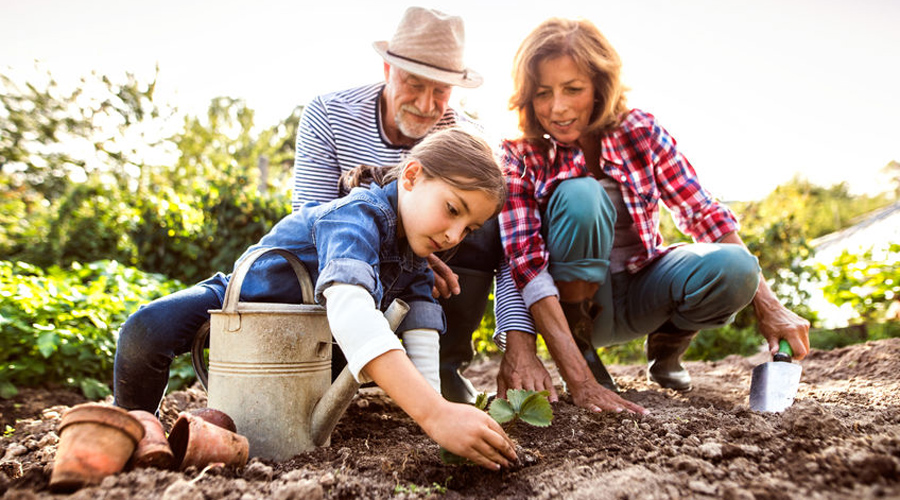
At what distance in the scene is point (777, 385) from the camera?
6.85 feet

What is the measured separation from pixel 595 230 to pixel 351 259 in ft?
3.65

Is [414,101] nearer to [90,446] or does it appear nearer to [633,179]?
[633,179]

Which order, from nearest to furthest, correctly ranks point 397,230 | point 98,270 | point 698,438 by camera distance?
point 698,438
point 397,230
point 98,270

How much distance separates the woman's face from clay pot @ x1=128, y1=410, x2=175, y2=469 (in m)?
1.83

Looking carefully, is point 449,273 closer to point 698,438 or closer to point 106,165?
point 698,438

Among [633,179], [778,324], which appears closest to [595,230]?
[633,179]

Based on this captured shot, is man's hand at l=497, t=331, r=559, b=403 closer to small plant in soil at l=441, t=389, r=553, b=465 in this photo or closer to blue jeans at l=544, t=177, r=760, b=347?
blue jeans at l=544, t=177, r=760, b=347

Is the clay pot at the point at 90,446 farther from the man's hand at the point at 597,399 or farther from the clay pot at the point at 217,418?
the man's hand at the point at 597,399

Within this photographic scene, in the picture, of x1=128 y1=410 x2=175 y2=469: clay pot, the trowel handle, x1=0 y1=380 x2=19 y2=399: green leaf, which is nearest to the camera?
x1=128 y1=410 x2=175 y2=469: clay pot

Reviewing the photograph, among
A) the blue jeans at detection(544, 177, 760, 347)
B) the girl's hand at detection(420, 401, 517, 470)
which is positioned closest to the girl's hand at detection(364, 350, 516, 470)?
the girl's hand at detection(420, 401, 517, 470)

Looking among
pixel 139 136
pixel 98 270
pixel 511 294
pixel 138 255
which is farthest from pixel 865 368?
pixel 139 136

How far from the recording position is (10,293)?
322 centimetres

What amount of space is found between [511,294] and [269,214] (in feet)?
11.2

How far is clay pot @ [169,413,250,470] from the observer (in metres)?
1.37
